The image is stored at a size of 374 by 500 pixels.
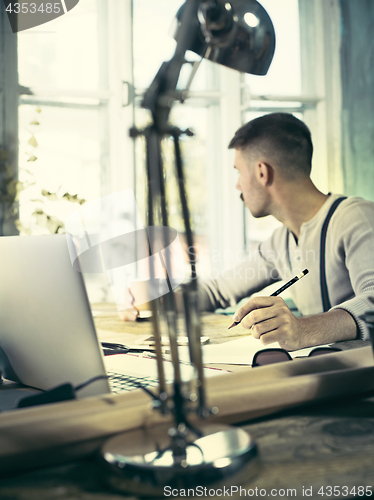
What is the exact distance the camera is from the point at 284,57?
2891 mm

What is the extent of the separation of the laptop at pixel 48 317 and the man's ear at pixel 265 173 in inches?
46.4

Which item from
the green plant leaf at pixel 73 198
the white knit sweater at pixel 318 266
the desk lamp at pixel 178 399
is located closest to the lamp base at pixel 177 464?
the desk lamp at pixel 178 399

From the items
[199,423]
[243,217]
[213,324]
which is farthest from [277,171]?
[199,423]

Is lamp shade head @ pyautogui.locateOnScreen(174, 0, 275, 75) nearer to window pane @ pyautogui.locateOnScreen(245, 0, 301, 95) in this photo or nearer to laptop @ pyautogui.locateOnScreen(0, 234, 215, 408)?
laptop @ pyautogui.locateOnScreen(0, 234, 215, 408)

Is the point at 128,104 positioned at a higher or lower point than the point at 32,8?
lower

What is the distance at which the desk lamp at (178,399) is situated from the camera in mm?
391

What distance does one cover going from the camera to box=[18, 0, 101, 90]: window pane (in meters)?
2.57

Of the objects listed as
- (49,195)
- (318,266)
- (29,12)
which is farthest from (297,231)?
(29,12)

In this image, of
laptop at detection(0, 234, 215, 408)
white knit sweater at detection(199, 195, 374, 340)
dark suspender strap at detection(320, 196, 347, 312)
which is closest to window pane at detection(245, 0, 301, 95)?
white knit sweater at detection(199, 195, 374, 340)

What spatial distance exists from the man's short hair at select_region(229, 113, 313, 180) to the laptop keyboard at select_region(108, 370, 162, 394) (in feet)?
3.86

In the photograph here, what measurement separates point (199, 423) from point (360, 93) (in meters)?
2.89

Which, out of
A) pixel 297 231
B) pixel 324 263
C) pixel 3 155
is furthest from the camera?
pixel 3 155

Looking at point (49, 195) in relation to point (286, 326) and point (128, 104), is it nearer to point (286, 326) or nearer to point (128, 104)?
point (128, 104)

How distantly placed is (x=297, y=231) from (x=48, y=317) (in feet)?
4.50
